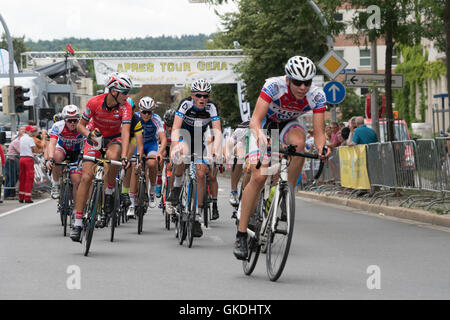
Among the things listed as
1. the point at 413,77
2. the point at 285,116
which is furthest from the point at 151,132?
the point at 413,77

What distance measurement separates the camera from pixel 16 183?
25.2 meters

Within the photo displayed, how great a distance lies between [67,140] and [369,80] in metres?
9.49

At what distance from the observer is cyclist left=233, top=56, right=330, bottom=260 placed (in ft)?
26.9

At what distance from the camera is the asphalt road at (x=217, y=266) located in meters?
7.34

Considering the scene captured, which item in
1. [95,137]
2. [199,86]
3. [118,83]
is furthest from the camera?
[199,86]

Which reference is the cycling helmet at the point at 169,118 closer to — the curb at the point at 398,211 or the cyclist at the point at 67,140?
the cyclist at the point at 67,140

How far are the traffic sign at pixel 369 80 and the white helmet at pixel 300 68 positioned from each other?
12773 millimetres

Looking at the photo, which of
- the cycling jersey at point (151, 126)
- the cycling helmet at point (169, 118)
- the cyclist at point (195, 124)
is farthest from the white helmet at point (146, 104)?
the cyclist at point (195, 124)

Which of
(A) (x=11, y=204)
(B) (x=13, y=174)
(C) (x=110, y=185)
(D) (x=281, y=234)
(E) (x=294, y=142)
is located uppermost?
(E) (x=294, y=142)

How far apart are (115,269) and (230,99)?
1618 inches

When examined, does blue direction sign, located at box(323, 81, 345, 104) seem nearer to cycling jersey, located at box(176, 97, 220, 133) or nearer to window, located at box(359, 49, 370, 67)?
cycling jersey, located at box(176, 97, 220, 133)

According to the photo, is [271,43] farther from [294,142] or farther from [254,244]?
[254,244]

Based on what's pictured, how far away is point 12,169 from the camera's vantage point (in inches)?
985
